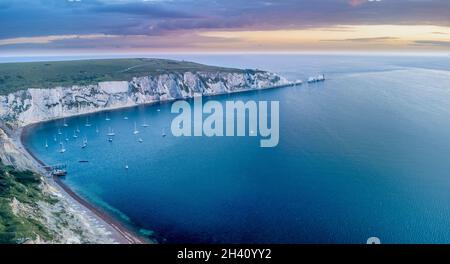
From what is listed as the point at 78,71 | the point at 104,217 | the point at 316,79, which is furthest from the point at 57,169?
the point at 316,79

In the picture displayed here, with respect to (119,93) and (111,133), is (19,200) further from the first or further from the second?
(119,93)

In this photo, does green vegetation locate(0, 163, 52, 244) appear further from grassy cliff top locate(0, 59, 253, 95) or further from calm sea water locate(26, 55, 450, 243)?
grassy cliff top locate(0, 59, 253, 95)

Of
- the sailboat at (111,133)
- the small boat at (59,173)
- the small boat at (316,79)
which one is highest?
the small boat at (316,79)

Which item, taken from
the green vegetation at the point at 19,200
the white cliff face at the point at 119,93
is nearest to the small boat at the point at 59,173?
the green vegetation at the point at 19,200

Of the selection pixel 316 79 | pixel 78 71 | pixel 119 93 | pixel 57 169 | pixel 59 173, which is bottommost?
pixel 59 173
